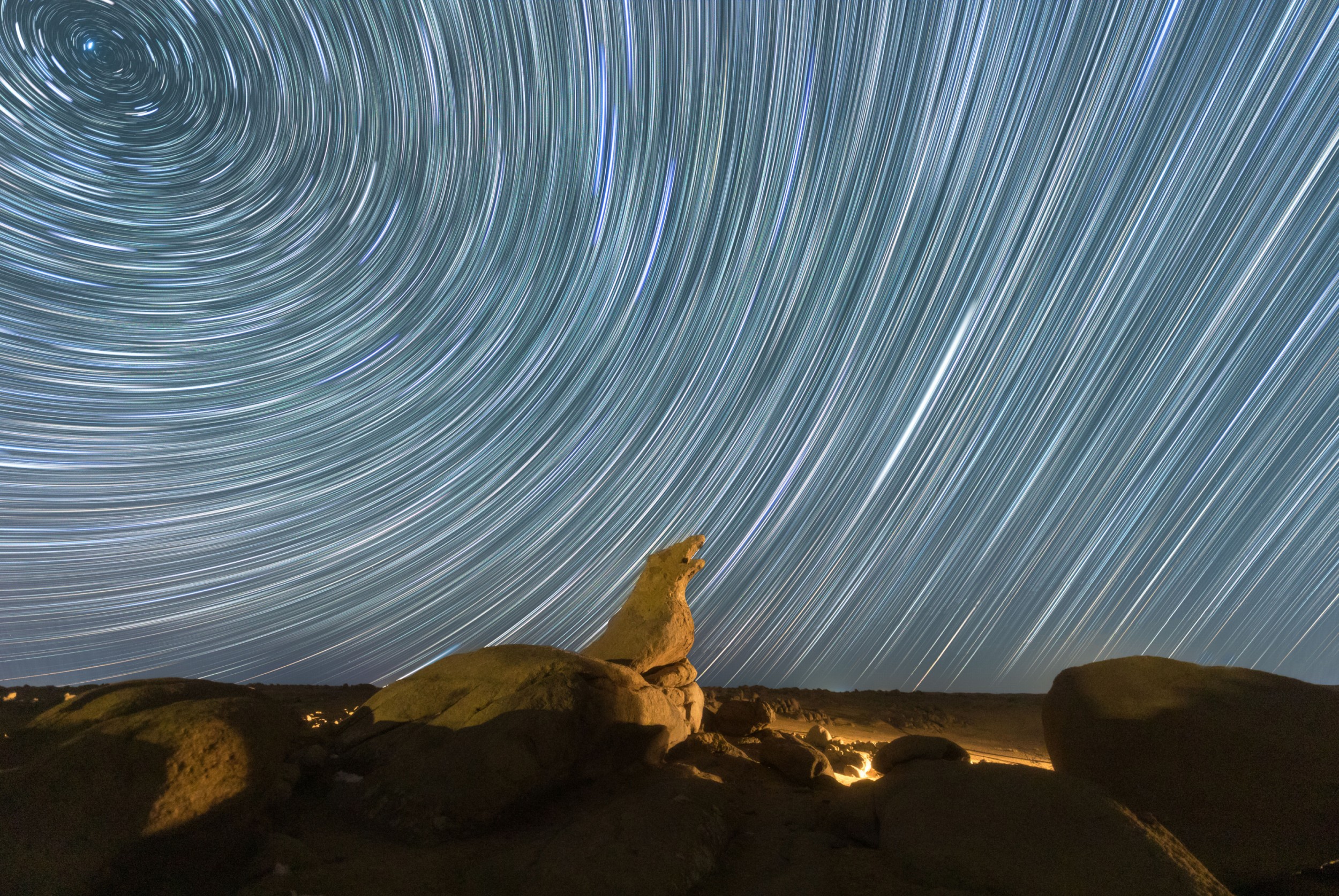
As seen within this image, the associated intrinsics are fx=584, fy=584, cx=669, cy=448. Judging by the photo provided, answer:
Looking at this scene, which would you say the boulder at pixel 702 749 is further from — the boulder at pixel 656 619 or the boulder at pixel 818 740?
the boulder at pixel 818 740

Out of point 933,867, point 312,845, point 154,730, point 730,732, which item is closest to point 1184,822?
point 933,867

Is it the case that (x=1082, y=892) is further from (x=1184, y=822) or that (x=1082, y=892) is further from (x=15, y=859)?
(x=15, y=859)

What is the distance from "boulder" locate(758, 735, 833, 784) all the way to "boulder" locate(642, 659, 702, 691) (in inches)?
96.0

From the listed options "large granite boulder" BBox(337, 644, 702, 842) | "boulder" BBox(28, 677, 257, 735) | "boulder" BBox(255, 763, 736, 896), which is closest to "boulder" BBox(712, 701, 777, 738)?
"large granite boulder" BBox(337, 644, 702, 842)

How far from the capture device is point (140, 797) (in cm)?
516

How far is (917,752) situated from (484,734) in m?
5.74

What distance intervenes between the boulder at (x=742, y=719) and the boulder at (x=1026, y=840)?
677 centimetres

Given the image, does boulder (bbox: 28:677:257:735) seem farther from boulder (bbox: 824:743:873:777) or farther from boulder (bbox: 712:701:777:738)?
boulder (bbox: 824:743:873:777)

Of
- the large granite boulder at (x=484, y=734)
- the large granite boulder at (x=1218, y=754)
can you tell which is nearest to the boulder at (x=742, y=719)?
the large granite boulder at (x=484, y=734)

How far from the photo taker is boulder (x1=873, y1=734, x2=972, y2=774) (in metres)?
7.88

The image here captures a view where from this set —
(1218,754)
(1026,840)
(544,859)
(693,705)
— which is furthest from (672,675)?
(1218,754)

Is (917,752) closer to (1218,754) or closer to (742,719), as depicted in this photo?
(1218,754)

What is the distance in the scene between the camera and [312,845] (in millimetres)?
5867

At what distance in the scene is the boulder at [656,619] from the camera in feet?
40.0
